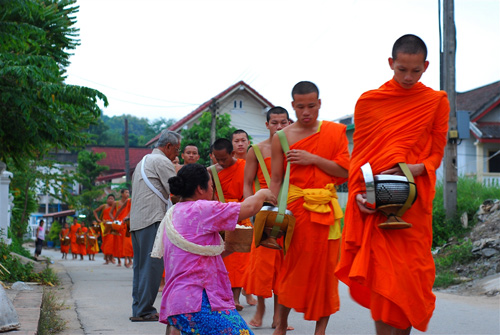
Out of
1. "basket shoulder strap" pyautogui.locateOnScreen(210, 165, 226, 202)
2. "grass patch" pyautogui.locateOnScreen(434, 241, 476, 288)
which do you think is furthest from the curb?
"grass patch" pyautogui.locateOnScreen(434, 241, 476, 288)

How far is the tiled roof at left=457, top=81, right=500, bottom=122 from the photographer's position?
1072 inches

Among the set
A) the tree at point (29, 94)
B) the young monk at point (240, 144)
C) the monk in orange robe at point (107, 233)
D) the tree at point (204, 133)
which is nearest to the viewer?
the young monk at point (240, 144)

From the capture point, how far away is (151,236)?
717cm

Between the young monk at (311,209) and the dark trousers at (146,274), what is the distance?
1798mm

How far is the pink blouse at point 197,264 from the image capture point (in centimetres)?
425

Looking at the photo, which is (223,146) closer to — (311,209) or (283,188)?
(283,188)

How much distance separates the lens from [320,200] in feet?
18.6

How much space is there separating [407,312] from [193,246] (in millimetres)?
1454

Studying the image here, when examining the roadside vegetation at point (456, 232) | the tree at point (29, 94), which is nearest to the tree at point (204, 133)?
the roadside vegetation at point (456, 232)

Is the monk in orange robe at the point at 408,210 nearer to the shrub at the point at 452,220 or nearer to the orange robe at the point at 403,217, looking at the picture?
the orange robe at the point at 403,217

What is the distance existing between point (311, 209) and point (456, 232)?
963 cm

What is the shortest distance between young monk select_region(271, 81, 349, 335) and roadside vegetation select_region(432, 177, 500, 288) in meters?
6.09

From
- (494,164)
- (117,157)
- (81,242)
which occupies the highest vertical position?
(117,157)

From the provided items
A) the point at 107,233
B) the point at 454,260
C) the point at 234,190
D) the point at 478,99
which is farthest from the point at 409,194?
the point at 478,99
